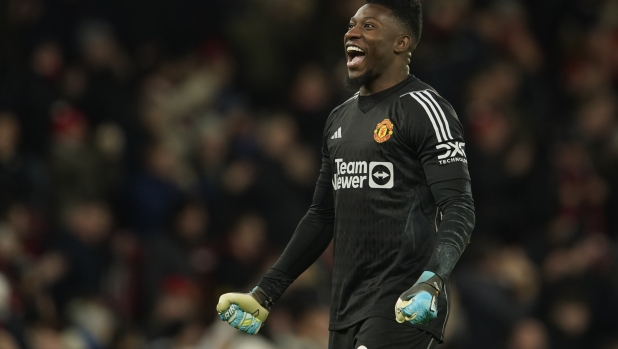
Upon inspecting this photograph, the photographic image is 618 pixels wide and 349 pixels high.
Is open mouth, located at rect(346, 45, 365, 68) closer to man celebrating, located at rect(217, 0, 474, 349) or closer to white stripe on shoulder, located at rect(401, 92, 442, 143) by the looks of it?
man celebrating, located at rect(217, 0, 474, 349)

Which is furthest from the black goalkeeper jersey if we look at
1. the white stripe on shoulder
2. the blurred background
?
the blurred background

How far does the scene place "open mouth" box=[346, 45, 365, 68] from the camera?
473cm

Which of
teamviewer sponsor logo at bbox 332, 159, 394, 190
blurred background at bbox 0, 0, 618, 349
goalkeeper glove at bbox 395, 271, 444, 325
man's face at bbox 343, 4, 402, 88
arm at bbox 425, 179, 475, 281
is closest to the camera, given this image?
goalkeeper glove at bbox 395, 271, 444, 325

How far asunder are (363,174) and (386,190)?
0.40 feet

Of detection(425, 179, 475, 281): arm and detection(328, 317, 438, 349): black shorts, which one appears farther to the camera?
detection(328, 317, 438, 349): black shorts

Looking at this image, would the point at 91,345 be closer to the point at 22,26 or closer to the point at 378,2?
the point at 22,26

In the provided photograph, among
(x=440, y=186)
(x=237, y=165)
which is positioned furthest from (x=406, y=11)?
(x=237, y=165)

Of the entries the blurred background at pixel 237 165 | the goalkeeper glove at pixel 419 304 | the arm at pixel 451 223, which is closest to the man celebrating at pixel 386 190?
the arm at pixel 451 223

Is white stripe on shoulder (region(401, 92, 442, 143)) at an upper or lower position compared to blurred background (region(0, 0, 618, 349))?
upper

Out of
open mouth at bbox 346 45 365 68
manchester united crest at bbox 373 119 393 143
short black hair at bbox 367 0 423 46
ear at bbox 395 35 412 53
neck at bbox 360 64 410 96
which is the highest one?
short black hair at bbox 367 0 423 46

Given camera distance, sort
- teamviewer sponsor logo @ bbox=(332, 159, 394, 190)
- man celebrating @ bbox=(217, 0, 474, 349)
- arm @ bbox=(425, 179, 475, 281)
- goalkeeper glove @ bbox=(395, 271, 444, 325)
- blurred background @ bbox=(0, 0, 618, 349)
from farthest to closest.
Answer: blurred background @ bbox=(0, 0, 618, 349) → teamviewer sponsor logo @ bbox=(332, 159, 394, 190) → man celebrating @ bbox=(217, 0, 474, 349) → arm @ bbox=(425, 179, 475, 281) → goalkeeper glove @ bbox=(395, 271, 444, 325)

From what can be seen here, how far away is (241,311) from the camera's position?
15.8 feet

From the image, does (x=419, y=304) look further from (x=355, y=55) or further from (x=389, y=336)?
(x=355, y=55)

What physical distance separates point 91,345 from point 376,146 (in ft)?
16.7
